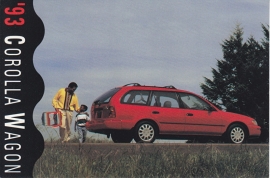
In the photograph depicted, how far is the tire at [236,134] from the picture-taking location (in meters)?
16.0

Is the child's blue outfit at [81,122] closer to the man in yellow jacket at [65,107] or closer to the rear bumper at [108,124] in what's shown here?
the man in yellow jacket at [65,107]

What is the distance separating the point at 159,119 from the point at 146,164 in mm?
3720

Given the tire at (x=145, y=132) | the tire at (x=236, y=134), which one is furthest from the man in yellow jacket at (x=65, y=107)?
the tire at (x=236, y=134)

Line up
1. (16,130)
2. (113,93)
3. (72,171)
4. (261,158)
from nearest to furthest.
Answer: (16,130)
(72,171)
(261,158)
(113,93)

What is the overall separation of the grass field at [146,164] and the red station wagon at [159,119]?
7.03ft

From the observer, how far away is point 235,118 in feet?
52.9

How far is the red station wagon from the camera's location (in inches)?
580

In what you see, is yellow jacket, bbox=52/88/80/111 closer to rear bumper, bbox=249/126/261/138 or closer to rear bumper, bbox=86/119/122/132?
rear bumper, bbox=86/119/122/132

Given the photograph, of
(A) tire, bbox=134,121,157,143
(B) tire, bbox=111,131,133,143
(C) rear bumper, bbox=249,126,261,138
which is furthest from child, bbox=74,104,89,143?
(C) rear bumper, bbox=249,126,261,138

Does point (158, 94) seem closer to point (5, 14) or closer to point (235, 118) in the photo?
point (235, 118)

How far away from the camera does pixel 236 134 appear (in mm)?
16094

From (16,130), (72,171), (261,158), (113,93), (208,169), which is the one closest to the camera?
(16,130)

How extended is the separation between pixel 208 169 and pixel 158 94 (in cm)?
430

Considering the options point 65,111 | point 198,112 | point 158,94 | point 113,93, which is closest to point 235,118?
point 198,112
